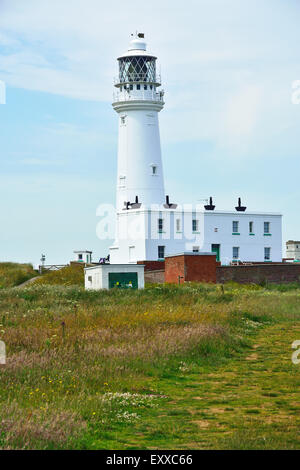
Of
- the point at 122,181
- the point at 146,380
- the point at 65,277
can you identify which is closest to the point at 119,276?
the point at 65,277

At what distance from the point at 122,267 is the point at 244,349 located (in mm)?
18227

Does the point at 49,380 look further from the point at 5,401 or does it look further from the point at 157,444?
the point at 157,444

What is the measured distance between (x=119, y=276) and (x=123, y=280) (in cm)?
24

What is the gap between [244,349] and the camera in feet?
53.1

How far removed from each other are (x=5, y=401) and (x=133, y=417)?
1.47 meters

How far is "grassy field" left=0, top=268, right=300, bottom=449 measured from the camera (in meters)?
8.22

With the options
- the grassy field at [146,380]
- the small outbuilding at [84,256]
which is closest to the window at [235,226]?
the small outbuilding at [84,256]

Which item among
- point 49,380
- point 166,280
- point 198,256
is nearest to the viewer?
point 49,380

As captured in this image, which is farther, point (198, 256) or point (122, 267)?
point (198, 256)

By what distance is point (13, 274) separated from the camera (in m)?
42.9

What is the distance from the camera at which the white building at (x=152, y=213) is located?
5288 centimetres

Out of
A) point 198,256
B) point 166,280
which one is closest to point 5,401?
point 198,256
